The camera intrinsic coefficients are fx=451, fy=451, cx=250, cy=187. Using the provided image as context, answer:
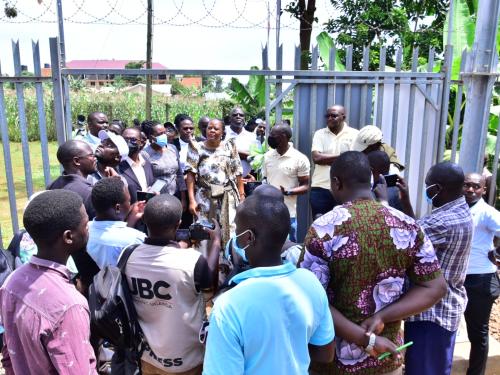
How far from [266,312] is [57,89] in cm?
318

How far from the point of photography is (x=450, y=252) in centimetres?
250

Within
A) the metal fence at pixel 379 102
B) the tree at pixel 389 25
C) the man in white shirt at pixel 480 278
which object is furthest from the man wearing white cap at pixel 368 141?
the tree at pixel 389 25

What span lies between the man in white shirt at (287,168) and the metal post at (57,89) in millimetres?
2008

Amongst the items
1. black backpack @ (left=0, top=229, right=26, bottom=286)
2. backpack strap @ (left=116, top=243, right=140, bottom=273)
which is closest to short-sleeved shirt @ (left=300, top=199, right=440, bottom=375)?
backpack strap @ (left=116, top=243, right=140, bottom=273)

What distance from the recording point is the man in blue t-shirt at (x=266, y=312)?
1495mm

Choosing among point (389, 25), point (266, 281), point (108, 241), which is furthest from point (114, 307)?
point (389, 25)

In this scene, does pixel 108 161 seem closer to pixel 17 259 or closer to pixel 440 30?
pixel 17 259

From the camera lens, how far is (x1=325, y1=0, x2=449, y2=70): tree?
1219 centimetres

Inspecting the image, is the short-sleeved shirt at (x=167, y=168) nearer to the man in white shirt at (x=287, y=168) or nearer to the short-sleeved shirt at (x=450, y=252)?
the man in white shirt at (x=287, y=168)

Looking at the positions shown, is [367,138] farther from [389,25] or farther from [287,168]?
[389,25]

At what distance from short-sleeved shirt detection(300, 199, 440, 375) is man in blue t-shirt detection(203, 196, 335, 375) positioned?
0.26 metres

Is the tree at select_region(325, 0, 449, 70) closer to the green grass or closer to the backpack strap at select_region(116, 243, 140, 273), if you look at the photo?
the green grass

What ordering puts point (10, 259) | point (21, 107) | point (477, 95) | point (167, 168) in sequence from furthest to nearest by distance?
point (167, 168), point (477, 95), point (21, 107), point (10, 259)

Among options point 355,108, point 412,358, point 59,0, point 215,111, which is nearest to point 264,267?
point 412,358
